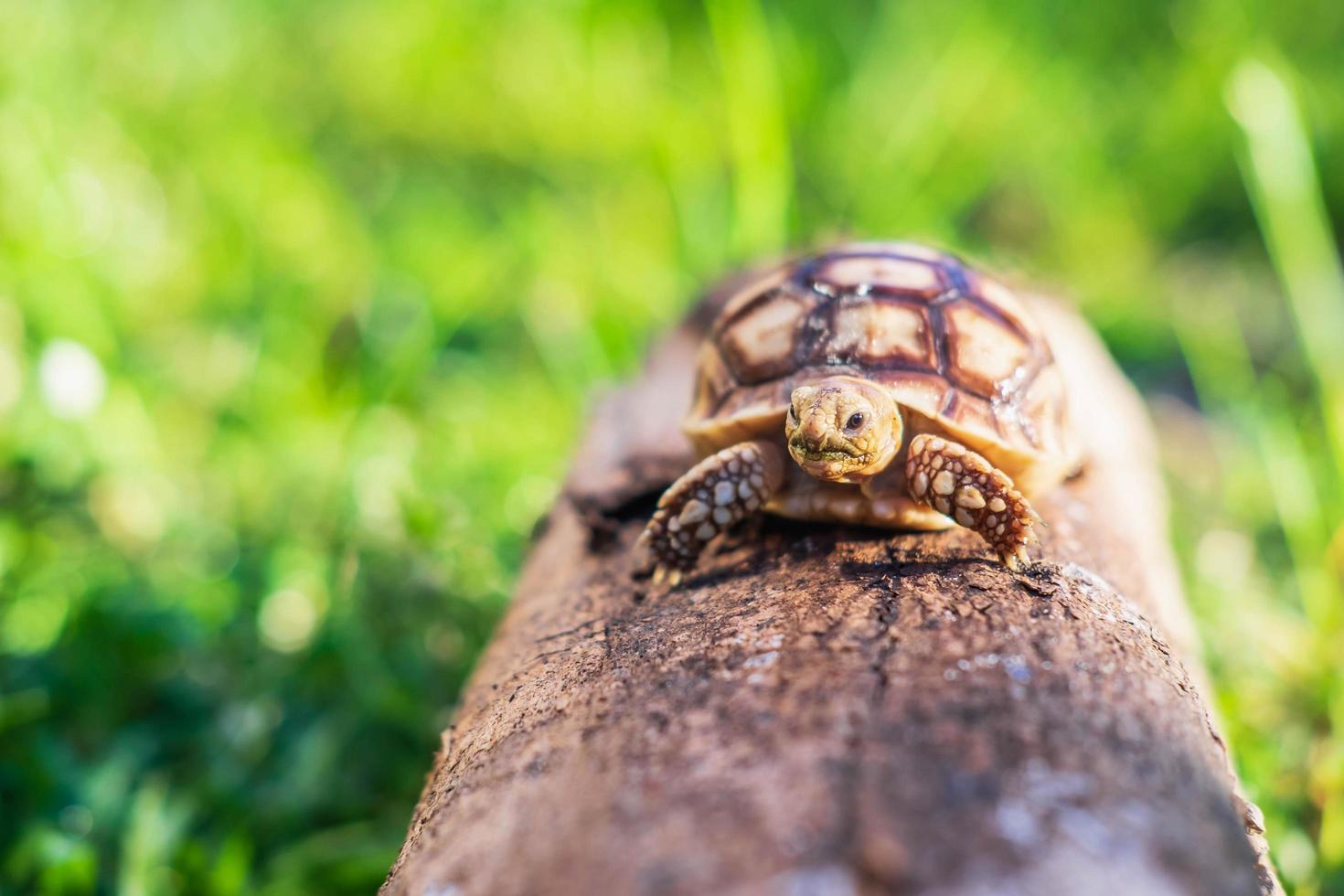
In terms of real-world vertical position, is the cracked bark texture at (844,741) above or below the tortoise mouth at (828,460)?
below

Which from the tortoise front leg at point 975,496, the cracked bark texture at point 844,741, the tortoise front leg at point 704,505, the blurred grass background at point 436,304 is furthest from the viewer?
the blurred grass background at point 436,304

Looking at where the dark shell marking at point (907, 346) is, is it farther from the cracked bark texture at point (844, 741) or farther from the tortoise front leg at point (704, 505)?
the cracked bark texture at point (844, 741)

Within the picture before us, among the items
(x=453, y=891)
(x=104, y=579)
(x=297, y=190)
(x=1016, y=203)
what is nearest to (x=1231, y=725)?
(x=453, y=891)

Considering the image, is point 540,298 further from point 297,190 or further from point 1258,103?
point 1258,103

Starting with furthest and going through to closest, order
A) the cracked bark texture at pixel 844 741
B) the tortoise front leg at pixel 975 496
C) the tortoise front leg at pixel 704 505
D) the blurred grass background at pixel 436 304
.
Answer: the blurred grass background at pixel 436 304, the tortoise front leg at pixel 704 505, the tortoise front leg at pixel 975 496, the cracked bark texture at pixel 844 741

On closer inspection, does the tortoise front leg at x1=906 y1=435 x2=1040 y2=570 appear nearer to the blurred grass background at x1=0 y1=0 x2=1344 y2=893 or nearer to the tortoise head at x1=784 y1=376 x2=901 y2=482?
the tortoise head at x1=784 y1=376 x2=901 y2=482

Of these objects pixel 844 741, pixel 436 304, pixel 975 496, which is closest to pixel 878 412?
pixel 975 496

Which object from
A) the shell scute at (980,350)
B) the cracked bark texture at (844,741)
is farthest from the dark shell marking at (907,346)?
the cracked bark texture at (844,741)
